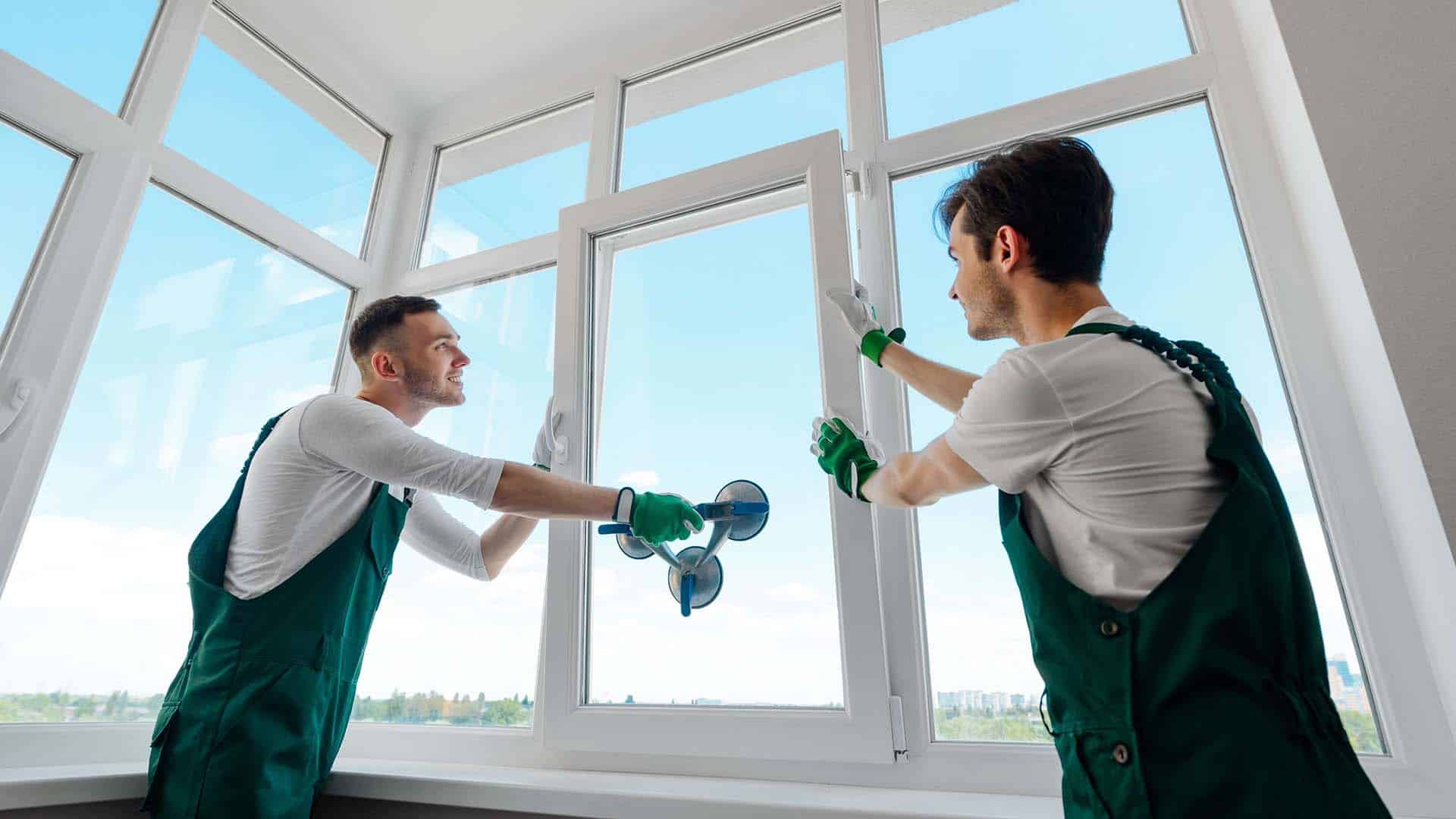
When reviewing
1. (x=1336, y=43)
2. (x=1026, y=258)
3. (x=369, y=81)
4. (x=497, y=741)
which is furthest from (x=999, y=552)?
(x=369, y=81)

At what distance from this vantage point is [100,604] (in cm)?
181

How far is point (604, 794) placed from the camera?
4.57ft

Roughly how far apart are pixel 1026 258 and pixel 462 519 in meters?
1.55

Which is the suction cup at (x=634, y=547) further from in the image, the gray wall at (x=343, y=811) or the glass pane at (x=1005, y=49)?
the glass pane at (x=1005, y=49)

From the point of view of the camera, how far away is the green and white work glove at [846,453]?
4.61 ft

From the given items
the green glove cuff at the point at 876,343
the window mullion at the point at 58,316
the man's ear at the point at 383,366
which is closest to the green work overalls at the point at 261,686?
the man's ear at the point at 383,366

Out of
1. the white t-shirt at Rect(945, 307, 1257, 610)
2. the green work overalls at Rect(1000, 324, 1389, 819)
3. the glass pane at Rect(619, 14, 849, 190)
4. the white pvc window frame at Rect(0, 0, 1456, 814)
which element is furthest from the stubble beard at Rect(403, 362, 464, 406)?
the green work overalls at Rect(1000, 324, 1389, 819)

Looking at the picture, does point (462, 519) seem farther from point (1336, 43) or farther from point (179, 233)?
point (1336, 43)

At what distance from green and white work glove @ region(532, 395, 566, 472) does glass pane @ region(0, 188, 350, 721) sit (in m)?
0.87

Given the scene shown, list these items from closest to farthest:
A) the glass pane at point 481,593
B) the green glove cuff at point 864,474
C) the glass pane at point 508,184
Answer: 1. the green glove cuff at point 864,474
2. the glass pane at point 481,593
3. the glass pane at point 508,184

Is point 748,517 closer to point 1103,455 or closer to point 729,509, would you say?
point 729,509

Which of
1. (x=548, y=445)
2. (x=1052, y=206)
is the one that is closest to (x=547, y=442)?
(x=548, y=445)

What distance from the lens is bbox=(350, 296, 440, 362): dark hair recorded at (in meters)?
1.90

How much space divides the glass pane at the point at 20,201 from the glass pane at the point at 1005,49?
1.98 metres
